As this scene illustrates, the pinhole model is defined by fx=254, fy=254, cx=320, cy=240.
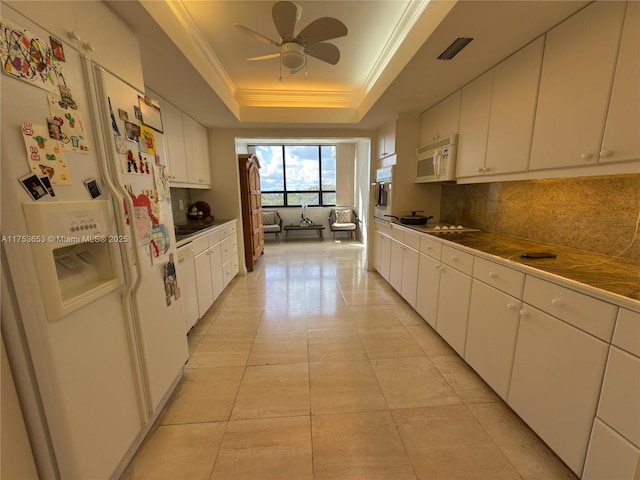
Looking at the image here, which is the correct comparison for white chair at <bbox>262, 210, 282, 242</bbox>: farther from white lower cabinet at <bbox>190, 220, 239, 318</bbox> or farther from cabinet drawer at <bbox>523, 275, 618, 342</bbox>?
cabinet drawer at <bbox>523, 275, 618, 342</bbox>

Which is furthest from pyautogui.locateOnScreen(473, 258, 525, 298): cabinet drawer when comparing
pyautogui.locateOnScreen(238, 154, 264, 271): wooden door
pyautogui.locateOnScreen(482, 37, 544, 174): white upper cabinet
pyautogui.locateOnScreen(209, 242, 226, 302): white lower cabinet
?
pyautogui.locateOnScreen(238, 154, 264, 271): wooden door

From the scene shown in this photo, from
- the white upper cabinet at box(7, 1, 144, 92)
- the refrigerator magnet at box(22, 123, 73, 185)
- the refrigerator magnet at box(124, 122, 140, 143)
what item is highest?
the white upper cabinet at box(7, 1, 144, 92)

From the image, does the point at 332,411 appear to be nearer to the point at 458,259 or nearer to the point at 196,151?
the point at 458,259

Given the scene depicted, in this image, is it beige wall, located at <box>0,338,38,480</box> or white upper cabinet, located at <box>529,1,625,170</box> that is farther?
white upper cabinet, located at <box>529,1,625,170</box>

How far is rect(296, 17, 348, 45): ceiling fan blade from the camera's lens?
170 centimetres

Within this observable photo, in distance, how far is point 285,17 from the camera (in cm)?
168

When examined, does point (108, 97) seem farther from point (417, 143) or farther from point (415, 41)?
point (417, 143)

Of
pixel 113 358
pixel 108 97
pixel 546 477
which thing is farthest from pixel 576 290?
pixel 108 97

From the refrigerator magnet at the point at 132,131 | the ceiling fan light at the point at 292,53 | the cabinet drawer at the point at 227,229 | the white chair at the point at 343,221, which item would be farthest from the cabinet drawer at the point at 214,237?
the white chair at the point at 343,221

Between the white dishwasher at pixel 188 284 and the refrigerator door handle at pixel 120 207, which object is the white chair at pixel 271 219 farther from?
the refrigerator door handle at pixel 120 207

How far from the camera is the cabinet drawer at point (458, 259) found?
179 cm

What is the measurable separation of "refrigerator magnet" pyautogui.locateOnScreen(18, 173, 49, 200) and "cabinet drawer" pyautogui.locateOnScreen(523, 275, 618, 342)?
2.07 metres

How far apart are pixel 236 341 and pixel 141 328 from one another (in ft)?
3.51

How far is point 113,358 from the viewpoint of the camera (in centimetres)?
114
